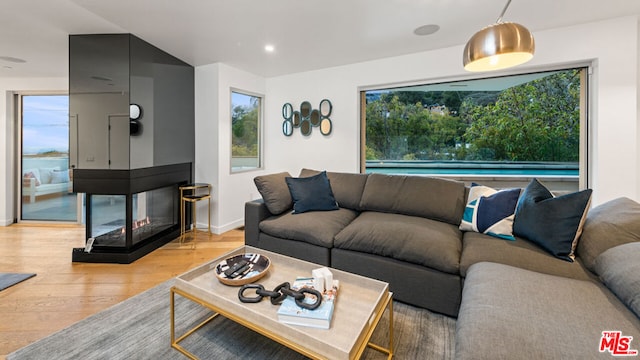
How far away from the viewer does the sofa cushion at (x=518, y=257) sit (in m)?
1.60

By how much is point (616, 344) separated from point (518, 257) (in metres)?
0.81

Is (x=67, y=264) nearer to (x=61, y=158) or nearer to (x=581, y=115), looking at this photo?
(x=61, y=158)

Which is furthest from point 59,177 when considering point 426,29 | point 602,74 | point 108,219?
point 602,74

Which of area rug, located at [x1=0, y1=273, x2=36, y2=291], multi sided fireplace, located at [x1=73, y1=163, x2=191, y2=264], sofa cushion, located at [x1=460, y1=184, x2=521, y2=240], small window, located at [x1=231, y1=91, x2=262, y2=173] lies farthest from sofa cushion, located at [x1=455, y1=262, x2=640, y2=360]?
small window, located at [x1=231, y1=91, x2=262, y2=173]

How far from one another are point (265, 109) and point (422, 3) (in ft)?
9.53

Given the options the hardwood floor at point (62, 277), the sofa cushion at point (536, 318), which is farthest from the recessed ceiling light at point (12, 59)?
the sofa cushion at point (536, 318)

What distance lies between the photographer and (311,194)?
9.38ft

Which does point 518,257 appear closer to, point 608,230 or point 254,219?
point 608,230

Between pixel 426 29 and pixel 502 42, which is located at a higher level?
pixel 426 29

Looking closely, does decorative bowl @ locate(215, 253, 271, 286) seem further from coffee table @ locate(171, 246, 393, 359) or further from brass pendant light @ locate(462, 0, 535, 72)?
brass pendant light @ locate(462, 0, 535, 72)

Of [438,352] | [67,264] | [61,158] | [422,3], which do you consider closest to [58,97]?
[61,158]

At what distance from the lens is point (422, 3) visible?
2.29 metres

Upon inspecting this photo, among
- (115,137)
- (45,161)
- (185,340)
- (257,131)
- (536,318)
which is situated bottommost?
(185,340)

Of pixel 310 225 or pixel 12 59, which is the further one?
pixel 12 59
